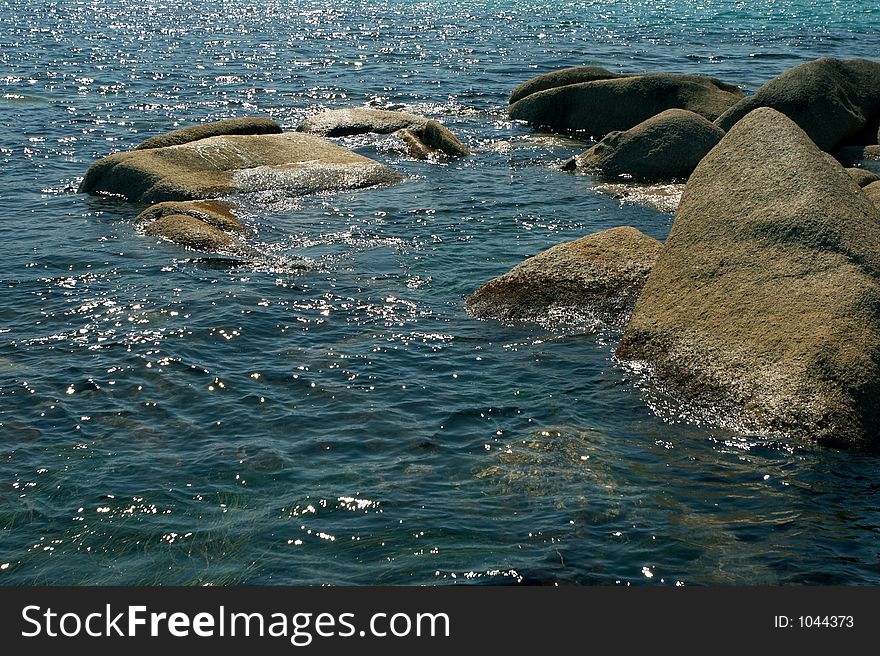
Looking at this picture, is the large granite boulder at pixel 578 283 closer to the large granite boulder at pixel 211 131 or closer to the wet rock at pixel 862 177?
the wet rock at pixel 862 177

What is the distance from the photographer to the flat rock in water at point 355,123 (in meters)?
25.5

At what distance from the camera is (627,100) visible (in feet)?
85.0

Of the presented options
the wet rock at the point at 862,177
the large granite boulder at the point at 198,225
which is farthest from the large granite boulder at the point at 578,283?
the wet rock at the point at 862,177

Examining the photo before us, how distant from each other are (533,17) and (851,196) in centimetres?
4445

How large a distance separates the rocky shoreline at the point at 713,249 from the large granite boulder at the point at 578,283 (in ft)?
0.07

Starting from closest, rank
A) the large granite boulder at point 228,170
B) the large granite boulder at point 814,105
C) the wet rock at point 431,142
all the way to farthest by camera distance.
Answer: the large granite boulder at point 228,170 → the large granite boulder at point 814,105 → the wet rock at point 431,142

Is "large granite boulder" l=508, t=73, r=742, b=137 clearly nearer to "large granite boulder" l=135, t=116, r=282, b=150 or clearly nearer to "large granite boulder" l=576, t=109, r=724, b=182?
"large granite boulder" l=576, t=109, r=724, b=182

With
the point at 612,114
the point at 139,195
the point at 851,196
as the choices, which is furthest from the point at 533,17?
the point at 851,196

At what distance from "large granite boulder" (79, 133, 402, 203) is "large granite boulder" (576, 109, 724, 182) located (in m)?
4.76

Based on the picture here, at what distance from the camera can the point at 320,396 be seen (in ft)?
38.8

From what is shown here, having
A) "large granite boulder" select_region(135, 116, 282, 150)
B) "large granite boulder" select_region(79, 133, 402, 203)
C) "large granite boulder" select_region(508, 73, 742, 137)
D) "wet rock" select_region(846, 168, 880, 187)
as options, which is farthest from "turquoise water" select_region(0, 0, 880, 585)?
"wet rock" select_region(846, 168, 880, 187)

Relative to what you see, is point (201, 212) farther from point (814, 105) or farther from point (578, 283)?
point (814, 105)

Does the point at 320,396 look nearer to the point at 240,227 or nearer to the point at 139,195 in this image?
the point at 240,227

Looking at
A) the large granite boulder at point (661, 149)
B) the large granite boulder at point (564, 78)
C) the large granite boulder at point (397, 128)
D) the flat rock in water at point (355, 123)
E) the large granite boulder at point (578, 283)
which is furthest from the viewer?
the large granite boulder at point (564, 78)
